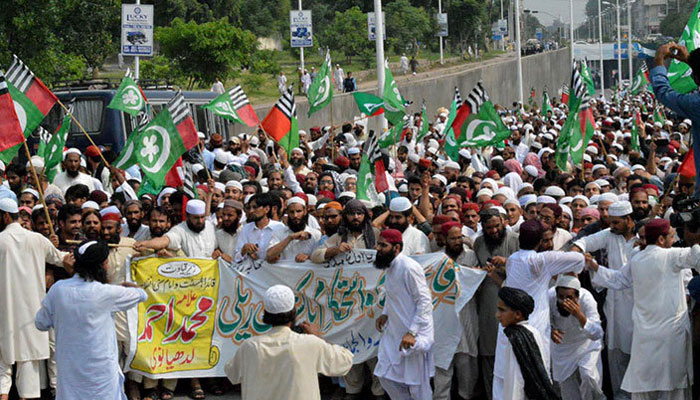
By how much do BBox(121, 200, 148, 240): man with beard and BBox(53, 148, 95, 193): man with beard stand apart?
2840mm

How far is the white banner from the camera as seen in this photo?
859 centimetres

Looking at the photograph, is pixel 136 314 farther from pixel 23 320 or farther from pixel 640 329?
pixel 640 329

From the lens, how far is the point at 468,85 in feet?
147

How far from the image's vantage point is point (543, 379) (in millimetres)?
5805

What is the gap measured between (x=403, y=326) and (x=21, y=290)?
9.58 feet

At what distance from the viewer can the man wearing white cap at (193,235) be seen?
8.88m

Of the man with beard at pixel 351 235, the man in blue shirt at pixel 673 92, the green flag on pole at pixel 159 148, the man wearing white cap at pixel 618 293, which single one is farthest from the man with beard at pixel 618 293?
the green flag on pole at pixel 159 148

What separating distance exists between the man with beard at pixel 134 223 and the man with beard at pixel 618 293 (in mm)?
3676

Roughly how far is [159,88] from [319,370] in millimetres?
14695

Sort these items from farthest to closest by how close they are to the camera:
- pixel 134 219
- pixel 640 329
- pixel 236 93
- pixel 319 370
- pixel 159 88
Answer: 1. pixel 159 88
2. pixel 236 93
3. pixel 134 219
4. pixel 640 329
5. pixel 319 370

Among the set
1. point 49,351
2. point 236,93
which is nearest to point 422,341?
point 49,351

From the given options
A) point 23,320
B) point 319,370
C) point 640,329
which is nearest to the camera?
point 319,370

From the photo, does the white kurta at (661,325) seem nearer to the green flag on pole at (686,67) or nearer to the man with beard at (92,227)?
the green flag on pole at (686,67)

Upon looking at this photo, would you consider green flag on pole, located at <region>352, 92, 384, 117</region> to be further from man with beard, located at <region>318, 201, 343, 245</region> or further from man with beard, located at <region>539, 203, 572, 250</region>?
man with beard, located at <region>539, 203, 572, 250</region>
